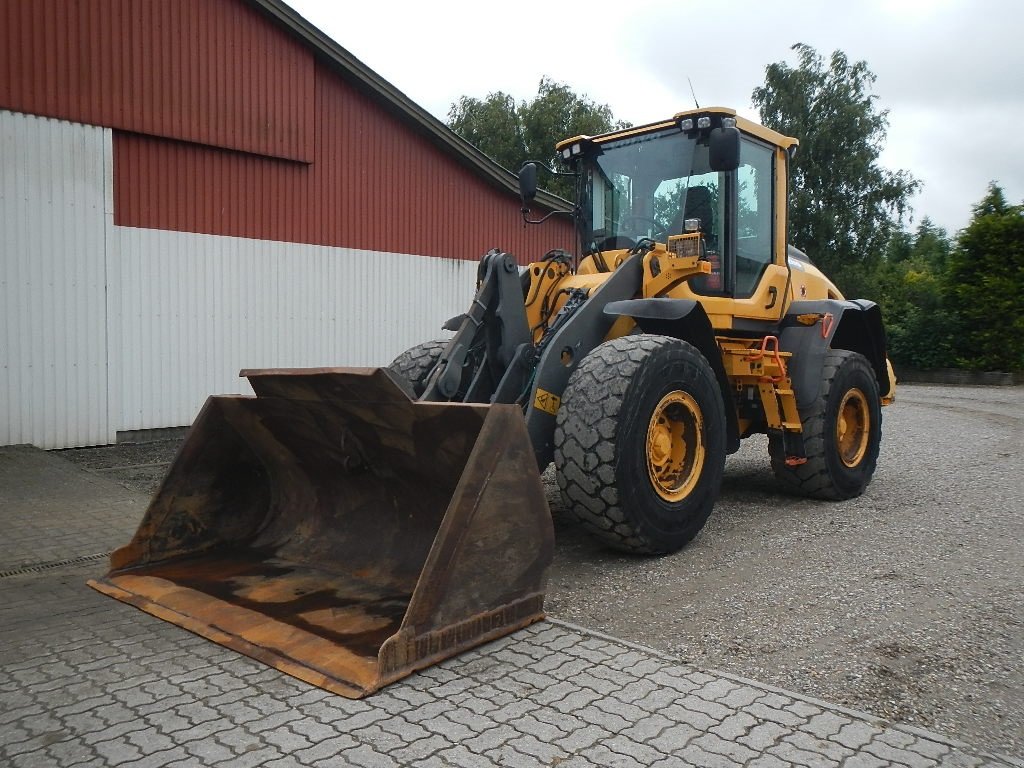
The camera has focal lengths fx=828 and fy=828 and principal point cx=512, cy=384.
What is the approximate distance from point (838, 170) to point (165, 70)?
2677cm

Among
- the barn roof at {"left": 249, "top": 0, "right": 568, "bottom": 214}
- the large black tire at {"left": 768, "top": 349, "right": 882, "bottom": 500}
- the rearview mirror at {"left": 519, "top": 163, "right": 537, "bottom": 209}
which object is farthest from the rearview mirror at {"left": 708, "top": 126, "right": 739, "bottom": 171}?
the barn roof at {"left": 249, "top": 0, "right": 568, "bottom": 214}

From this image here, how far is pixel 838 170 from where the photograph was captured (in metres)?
30.8

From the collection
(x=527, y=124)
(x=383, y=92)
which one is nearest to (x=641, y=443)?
(x=383, y=92)

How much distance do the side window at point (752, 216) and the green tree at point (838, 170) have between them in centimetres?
2576

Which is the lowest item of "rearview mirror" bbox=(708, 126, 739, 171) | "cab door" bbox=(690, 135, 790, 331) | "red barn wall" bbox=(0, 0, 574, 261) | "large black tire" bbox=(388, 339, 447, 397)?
"large black tire" bbox=(388, 339, 447, 397)

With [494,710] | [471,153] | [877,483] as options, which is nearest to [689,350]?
[494,710]

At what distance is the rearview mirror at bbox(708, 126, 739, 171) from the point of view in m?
5.41

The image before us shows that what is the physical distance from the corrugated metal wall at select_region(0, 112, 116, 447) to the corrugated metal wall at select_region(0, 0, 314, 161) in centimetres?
42

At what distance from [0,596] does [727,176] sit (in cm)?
536

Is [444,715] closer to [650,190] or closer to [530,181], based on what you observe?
[650,190]

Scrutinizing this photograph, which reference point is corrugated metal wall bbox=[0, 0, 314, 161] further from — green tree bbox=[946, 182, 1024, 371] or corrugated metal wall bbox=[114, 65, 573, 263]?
green tree bbox=[946, 182, 1024, 371]

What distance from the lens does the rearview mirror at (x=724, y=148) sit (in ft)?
17.8

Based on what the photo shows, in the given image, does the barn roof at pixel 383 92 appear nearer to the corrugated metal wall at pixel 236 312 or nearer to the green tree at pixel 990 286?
the corrugated metal wall at pixel 236 312

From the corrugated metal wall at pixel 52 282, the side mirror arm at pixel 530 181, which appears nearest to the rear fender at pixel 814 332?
the side mirror arm at pixel 530 181
